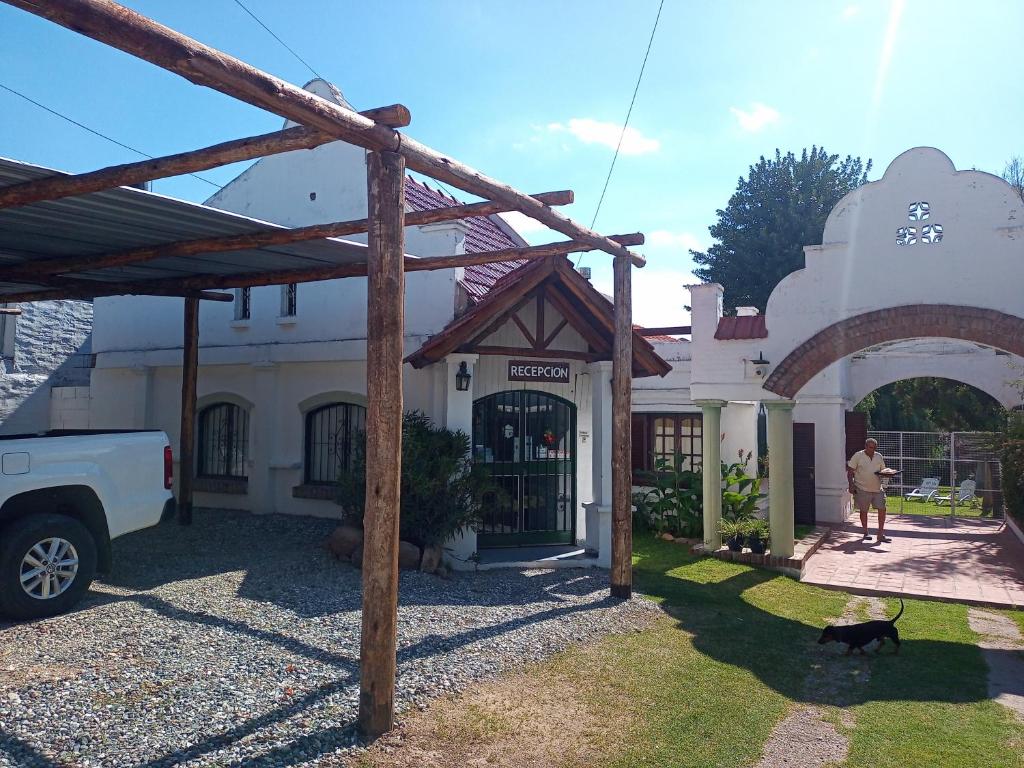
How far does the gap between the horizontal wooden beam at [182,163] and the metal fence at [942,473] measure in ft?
53.2

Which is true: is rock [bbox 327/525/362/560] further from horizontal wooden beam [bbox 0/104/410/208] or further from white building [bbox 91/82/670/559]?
horizontal wooden beam [bbox 0/104/410/208]

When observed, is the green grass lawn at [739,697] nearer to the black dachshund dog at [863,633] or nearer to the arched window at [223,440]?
the black dachshund dog at [863,633]

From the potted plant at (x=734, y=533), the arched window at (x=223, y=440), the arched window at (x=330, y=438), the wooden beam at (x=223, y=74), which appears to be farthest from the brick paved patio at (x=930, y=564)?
the arched window at (x=223, y=440)

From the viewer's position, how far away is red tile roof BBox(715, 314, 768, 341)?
11734 mm

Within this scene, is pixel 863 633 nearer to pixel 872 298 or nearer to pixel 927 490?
pixel 872 298

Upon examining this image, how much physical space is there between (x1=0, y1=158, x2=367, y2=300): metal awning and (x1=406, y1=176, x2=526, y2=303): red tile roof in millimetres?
2635

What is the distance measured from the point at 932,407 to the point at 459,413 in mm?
19631

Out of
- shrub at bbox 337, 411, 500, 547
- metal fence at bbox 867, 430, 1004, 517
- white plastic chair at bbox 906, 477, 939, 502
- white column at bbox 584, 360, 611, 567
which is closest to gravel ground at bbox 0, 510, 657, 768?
shrub at bbox 337, 411, 500, 547

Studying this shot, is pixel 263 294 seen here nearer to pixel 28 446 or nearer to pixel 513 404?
pixel 513 404

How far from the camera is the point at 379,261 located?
495 centimetres

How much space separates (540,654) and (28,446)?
15.2 ft

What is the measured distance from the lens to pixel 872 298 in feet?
33.3

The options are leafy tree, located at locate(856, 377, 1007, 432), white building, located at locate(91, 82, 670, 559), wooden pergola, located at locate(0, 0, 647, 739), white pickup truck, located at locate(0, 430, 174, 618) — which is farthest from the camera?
leafy tree, located at locate(856, 377, 1007, 432)

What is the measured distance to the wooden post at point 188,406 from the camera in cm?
1098
